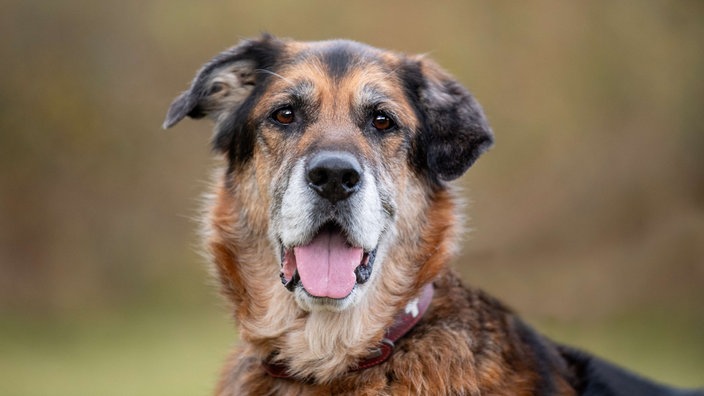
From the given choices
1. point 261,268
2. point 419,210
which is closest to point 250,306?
point 261,268

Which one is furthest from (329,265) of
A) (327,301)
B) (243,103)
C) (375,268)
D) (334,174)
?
(243,103)

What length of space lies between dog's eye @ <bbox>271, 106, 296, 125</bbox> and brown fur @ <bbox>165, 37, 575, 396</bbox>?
5 centimetres

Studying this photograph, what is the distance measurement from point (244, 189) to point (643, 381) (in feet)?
8.18

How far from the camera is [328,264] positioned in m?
4.58

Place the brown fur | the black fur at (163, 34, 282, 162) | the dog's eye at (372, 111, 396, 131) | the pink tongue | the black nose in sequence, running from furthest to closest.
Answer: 1. the black fur at (163, 34, 282, 162)
2. the dog's eye at (372, 111, 396, 131)
3. the brown fur
4. the pink tongue
5. the black nose

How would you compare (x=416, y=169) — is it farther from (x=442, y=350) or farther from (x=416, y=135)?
(x=442, y=350)

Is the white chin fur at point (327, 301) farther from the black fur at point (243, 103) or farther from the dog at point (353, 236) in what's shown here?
the black fur at point (243, 103)

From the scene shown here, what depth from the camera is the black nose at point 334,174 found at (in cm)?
442

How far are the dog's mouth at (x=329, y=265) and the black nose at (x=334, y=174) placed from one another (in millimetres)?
199

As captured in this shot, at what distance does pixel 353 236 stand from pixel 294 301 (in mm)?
548

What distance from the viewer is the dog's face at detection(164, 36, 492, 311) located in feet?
14.9

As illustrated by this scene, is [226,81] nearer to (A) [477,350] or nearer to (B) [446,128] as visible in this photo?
(B) [446,128]

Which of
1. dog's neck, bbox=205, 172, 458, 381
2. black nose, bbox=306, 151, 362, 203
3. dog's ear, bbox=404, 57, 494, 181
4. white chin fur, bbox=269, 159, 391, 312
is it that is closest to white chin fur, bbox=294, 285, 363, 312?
white chin fur, bbox=269, 159, 391, 312

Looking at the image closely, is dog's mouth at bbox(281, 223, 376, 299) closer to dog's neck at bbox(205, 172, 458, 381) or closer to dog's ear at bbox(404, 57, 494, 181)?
dog's neck at bbox(205, 172, 458, 381)
